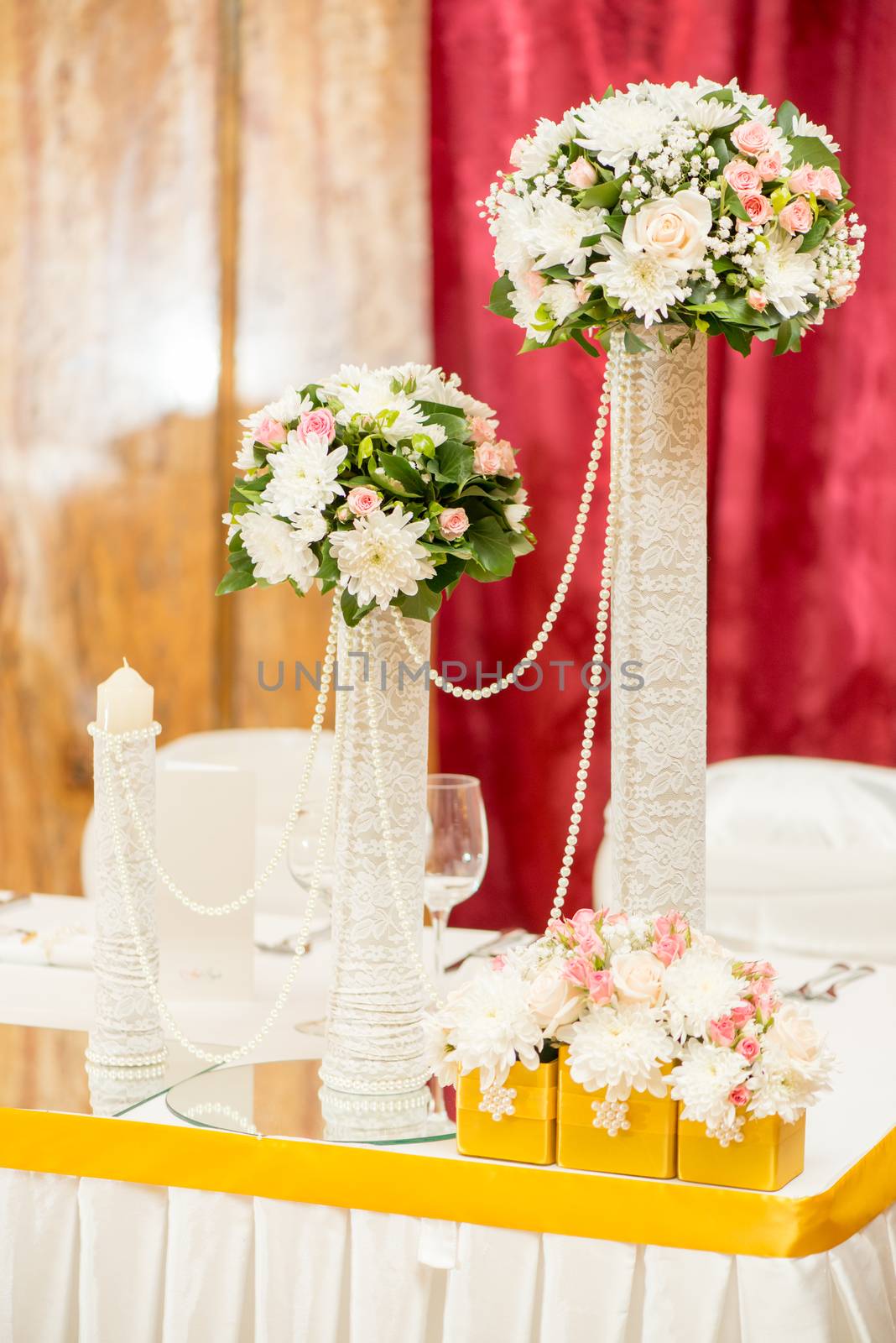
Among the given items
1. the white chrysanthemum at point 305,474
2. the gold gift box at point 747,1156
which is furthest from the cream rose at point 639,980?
the white chrysanthemum at point 305,474

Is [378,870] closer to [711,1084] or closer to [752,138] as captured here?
[711,1084]

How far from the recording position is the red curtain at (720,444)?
3.94 metres

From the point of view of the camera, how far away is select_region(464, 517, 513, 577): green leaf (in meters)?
1.72

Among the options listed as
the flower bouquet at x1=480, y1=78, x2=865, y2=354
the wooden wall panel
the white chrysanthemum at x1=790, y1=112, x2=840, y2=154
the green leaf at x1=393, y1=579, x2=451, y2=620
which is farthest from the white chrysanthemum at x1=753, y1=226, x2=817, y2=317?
the wooden wall panel

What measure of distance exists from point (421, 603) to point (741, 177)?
1.72ft

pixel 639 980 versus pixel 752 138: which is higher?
pixel 752 138

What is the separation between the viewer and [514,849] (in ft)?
14.3

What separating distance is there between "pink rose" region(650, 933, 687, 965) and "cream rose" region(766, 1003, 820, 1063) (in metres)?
0.10

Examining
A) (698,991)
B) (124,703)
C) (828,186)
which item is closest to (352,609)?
(124,703)

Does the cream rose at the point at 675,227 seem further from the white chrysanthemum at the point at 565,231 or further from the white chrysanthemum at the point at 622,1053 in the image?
the white chrysanthemum at the point at 622,1053

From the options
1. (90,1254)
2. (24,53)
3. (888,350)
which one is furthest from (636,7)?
(90,1254)

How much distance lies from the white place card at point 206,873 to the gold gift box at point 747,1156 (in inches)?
31.4

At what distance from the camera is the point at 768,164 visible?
1.62 m

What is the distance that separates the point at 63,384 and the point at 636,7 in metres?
1.81
